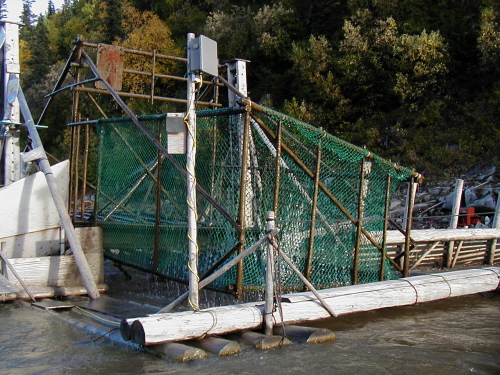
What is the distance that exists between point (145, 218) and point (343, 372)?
505cm

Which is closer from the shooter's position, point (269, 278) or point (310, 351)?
point (310, 351)

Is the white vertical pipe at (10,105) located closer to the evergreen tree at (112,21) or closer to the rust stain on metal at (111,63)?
the rust stain on metal at (111,63)

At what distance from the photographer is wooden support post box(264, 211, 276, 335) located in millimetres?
6754

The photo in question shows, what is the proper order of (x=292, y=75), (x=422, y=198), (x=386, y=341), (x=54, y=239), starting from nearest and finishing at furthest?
(x=386, y=341) → (x=54, y=239) → (x=422, y=198) → (x=292, y=75)

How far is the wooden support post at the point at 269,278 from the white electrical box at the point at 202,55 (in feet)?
6.00

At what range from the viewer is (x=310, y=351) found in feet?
21.7

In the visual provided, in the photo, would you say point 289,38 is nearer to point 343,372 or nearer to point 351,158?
point 351,158

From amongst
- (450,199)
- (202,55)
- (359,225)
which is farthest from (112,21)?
(202,55)

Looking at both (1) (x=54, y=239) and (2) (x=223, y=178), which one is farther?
(1) (x=54, y=239)

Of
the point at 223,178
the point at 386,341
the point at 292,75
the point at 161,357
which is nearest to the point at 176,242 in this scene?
the point at 223,178

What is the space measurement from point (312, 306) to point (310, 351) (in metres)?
1.05

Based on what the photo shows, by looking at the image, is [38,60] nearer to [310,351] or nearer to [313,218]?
[313,218]

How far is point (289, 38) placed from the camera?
31.4 metres

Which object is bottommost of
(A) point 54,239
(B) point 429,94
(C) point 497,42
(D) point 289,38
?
(A) point 54,239
